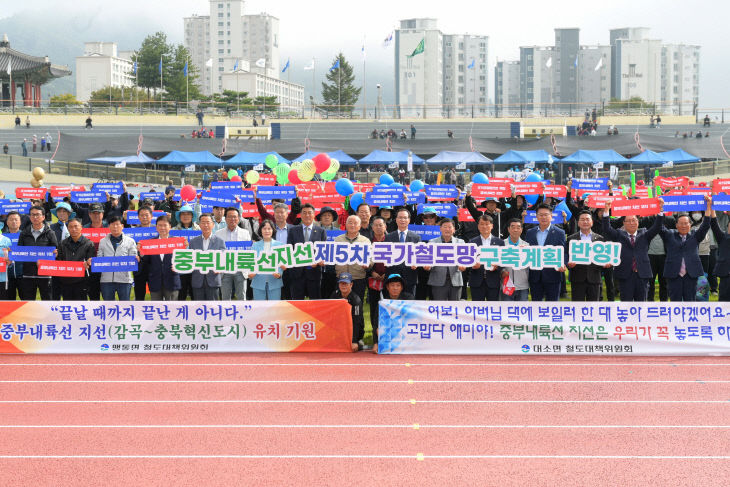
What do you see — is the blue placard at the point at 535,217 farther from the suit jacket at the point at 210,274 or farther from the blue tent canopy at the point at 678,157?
the blue tent canopy at the point at 678,157

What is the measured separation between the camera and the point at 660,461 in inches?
254

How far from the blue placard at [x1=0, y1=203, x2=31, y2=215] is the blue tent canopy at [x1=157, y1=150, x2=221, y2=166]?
87.1ft

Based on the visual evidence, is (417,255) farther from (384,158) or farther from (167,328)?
(384,158)

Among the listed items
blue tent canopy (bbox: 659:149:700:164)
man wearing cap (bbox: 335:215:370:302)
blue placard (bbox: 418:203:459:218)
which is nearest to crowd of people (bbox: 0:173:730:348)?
man wearing cap (bbox: 335:215:370:302)

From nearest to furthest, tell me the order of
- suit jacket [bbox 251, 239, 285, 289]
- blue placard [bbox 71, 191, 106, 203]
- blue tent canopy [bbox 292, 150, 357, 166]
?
suit jacket [bbox 251, 239, 285, 289]
blue placard [bbox 71, 191, 106, 203]
blue tent canopy [bbox 292, 150, 357, 166]

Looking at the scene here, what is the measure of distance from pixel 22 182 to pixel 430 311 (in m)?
31.8

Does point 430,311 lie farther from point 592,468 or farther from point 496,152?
point 496,152

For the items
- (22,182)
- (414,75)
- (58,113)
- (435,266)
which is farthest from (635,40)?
(435,266)

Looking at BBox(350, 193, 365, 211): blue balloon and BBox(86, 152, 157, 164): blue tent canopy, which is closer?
BBox(350, 193, 365, 211): blue balloon

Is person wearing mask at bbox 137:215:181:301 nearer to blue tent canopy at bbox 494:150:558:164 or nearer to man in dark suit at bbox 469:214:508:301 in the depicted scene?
man in dark suit at bbox 469:214:508:301

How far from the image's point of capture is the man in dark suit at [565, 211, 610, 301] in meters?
10.5

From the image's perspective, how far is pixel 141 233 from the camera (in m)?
11.3

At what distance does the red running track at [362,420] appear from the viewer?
625 centimetres

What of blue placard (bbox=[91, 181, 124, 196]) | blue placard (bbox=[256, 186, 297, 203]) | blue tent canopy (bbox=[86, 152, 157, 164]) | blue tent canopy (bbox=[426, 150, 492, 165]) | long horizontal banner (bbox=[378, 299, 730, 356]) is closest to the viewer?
long horizontal banner (bbox=[378, 299, 730, 356])
